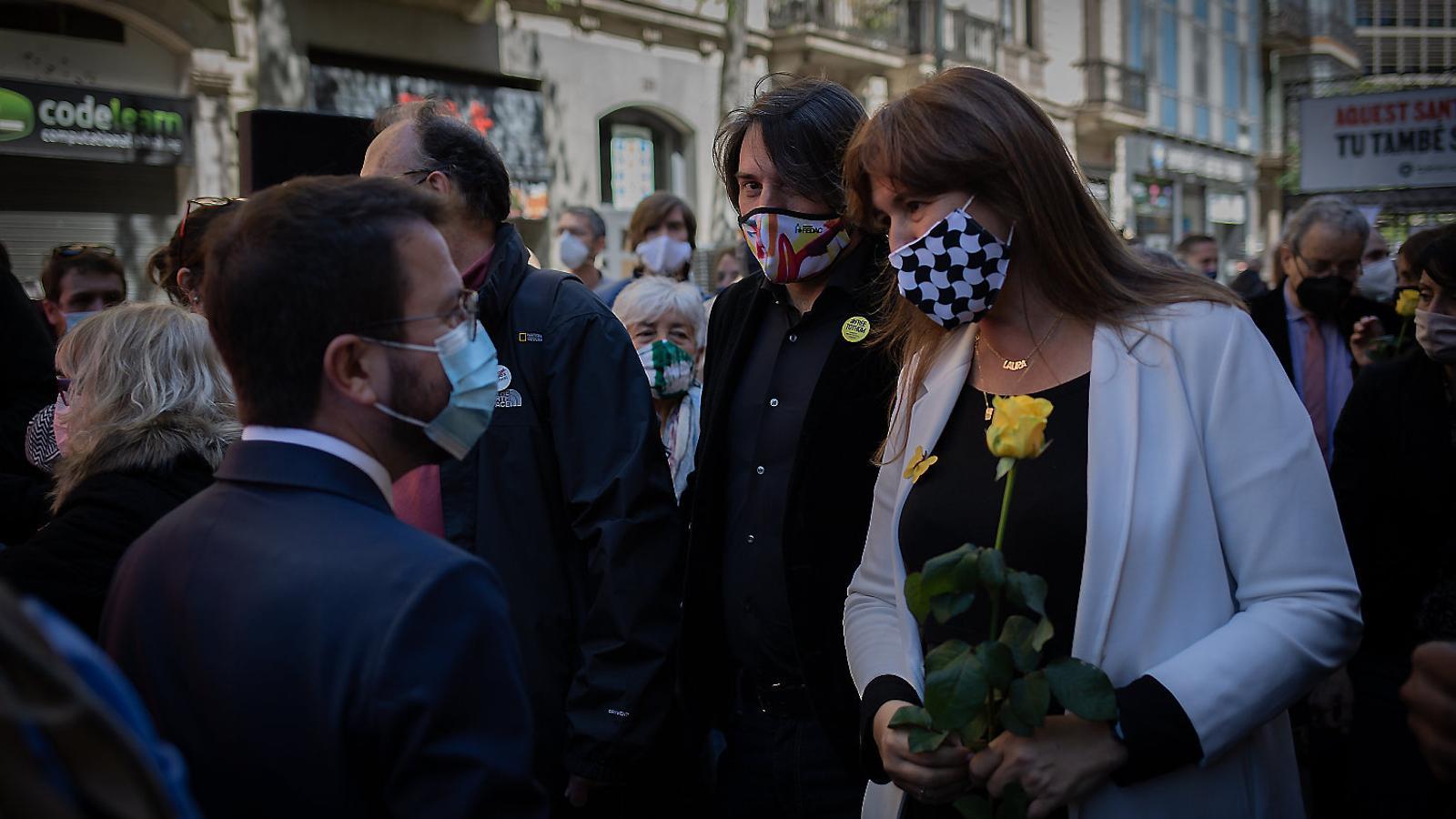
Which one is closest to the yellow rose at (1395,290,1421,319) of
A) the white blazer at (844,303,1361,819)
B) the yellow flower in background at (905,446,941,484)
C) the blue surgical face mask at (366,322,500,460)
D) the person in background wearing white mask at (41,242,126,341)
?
the white blazer at (844,303,1361,819)

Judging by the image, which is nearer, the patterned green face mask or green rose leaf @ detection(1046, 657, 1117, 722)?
green rose leaf @ detection(1046, 657, 1117, 722)

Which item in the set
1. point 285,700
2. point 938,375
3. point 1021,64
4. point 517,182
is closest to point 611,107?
point 517,182

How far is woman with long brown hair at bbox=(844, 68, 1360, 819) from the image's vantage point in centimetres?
194

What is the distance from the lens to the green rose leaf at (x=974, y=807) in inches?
76.5

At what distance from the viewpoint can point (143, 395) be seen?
2.68m

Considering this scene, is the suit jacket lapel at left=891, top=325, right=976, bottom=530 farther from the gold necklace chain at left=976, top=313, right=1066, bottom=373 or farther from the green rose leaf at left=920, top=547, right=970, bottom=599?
the green rose leaf at left=920, top=547, right=970, bottom=599

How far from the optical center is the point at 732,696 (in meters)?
2.86

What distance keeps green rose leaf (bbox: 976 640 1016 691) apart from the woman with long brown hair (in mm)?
190

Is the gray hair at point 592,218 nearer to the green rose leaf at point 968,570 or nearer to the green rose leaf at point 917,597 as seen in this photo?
the green rose leaf at point 917,597

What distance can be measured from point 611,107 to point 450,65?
7.96 ft

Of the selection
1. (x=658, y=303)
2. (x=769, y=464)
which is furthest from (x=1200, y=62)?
(x=769, y=464)

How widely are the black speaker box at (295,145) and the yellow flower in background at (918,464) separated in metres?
2.58

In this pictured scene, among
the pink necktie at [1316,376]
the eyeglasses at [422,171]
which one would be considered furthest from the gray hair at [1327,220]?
the eyeglasses at [422,171]

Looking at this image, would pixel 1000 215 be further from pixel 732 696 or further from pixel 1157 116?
pixel 1157 116
